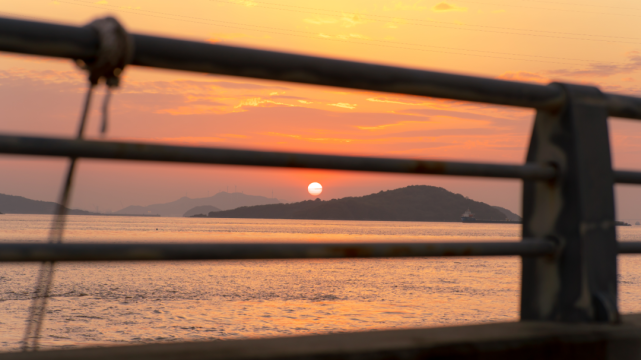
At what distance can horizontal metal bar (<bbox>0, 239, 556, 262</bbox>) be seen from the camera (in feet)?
3.86

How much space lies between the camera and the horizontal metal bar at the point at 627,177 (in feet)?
6.25

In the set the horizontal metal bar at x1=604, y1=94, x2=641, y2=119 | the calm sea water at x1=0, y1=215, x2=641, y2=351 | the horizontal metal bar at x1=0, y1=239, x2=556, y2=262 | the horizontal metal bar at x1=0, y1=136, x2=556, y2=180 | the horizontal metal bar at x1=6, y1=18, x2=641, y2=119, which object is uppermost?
the calm sea water at x1=0, y1=215, x2=641, y2=351

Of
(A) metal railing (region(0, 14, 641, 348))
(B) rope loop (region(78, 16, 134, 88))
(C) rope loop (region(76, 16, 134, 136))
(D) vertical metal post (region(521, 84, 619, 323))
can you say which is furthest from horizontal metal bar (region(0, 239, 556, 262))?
(B) rope loop (region(78, 16, 134, 88))

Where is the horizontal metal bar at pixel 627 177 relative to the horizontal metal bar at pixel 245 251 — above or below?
above

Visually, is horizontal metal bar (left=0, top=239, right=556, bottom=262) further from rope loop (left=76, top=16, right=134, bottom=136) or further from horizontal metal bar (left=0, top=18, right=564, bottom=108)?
horizontal metal bar (left=0, top=18, right=564, bottom=108)

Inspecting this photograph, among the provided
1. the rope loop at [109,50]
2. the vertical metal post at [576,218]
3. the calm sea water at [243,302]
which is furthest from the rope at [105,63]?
the calm sea water at [243,302]

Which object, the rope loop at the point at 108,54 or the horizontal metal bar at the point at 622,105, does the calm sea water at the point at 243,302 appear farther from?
the rope loop at the point at 108,54

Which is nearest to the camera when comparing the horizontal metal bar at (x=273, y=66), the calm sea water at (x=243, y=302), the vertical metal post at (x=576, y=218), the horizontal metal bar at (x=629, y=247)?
the horizontal metal bar at (x=273, y=66)

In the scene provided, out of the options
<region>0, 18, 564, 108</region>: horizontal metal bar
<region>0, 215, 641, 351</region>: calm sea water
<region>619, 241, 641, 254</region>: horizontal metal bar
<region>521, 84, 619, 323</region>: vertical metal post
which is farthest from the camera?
<region>0, 215, 641, 351</region>: calm sea water

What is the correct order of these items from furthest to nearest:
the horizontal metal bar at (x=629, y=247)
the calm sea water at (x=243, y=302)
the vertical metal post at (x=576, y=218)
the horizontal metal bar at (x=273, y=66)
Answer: the calm sea water at (x=243, y=302) < the horizontal metal bar at (x=629, y=247) < the vertical metal post at (x=576, y=218) < the horizontal metal bar at (x=273, y=66)

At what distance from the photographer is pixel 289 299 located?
42656mm

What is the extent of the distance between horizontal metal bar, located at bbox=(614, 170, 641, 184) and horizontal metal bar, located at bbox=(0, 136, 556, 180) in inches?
11.5

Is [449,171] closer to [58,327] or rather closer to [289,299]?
[58,327]

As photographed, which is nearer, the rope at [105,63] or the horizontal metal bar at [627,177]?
the rope at [105,63]
